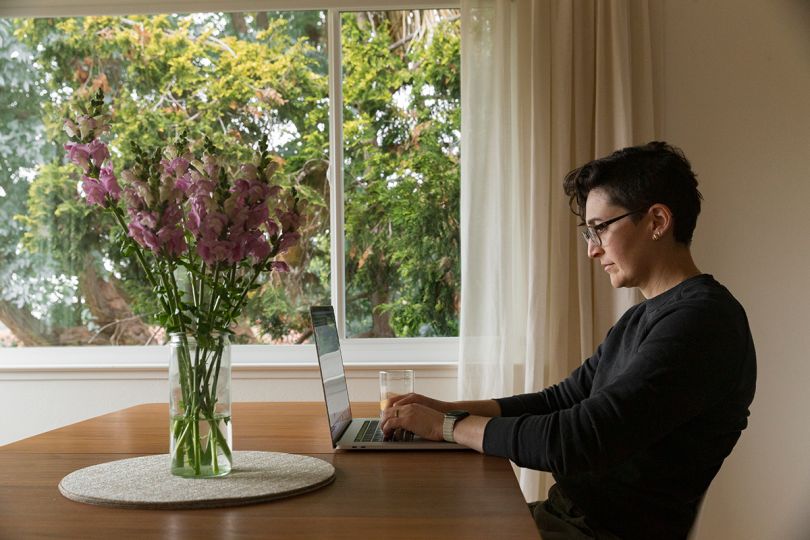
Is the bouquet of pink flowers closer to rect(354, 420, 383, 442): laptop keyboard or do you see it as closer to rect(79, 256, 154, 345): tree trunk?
rect(354, 420, 383, 442): laptop keyboard

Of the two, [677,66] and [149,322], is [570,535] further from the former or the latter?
[149,322]

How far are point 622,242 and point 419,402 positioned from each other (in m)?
0.54

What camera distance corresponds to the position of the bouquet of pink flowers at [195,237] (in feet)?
4.80

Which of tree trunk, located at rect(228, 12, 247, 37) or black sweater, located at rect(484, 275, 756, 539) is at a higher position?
tree trunk, located at rect(228, 12, 247, 37)

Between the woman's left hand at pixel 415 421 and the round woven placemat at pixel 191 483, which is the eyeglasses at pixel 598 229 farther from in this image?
the round woven placemat at pixel 191 483

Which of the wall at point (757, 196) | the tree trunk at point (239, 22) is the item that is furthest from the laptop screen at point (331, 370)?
the tree trunk at point (239, 22)

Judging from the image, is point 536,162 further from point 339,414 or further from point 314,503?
point 314,503

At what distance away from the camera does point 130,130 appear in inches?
147

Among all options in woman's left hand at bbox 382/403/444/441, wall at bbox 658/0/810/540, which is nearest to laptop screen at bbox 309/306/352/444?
woman's left hand at bbox 382/403/444/441

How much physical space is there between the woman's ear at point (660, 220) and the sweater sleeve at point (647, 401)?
10.7 inches

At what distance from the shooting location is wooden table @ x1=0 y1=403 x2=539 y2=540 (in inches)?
47.7

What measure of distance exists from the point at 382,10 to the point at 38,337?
2.01 m

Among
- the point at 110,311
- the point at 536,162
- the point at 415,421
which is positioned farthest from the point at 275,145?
the point at 415,421

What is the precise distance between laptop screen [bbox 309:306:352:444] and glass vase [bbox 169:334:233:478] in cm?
27
